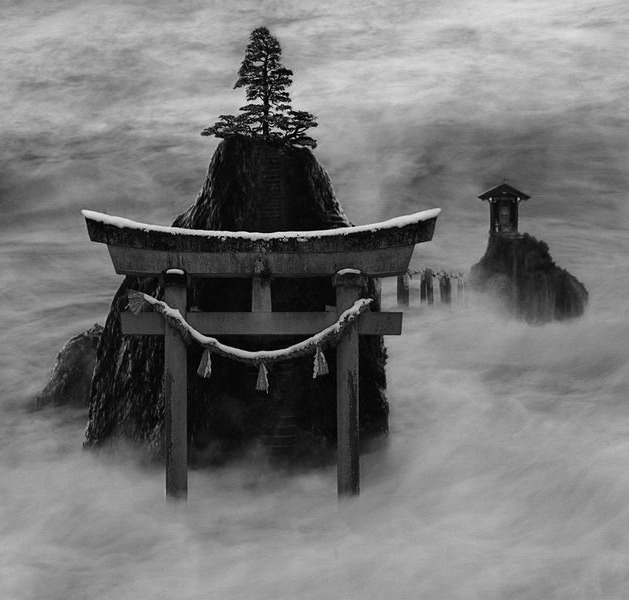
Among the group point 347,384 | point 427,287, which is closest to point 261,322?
point 347,384

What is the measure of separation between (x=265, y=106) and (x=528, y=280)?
8857 mm

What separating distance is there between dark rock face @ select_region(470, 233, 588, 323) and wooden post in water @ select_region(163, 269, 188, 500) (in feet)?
32.5

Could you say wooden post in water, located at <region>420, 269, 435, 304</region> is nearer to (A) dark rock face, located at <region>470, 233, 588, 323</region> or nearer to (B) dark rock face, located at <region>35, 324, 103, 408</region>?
(A) dark rock face, located at <region>470, 233, 588, 323</region>

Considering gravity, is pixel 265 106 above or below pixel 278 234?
above

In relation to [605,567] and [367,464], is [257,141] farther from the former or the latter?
[605,567]

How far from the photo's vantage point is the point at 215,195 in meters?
9.58

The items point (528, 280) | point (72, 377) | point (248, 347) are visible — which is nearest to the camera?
point (248, 347)

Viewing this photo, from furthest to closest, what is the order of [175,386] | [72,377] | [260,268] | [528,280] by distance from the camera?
[528,280]
[72,377]
[175,386]
[260,268]

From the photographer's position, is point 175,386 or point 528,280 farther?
point 528,280

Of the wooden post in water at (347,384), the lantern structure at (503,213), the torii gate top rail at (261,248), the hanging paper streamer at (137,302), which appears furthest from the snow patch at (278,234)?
the lantern structure at (503,213)

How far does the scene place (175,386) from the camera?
8.05m

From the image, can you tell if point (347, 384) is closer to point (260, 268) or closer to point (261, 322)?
point (261, 322)

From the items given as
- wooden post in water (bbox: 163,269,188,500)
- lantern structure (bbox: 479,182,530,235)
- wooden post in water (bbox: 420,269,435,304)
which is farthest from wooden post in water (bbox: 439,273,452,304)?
wooden post in water (bbox: 163,269,188,500)

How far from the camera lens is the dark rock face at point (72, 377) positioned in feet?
40.9
